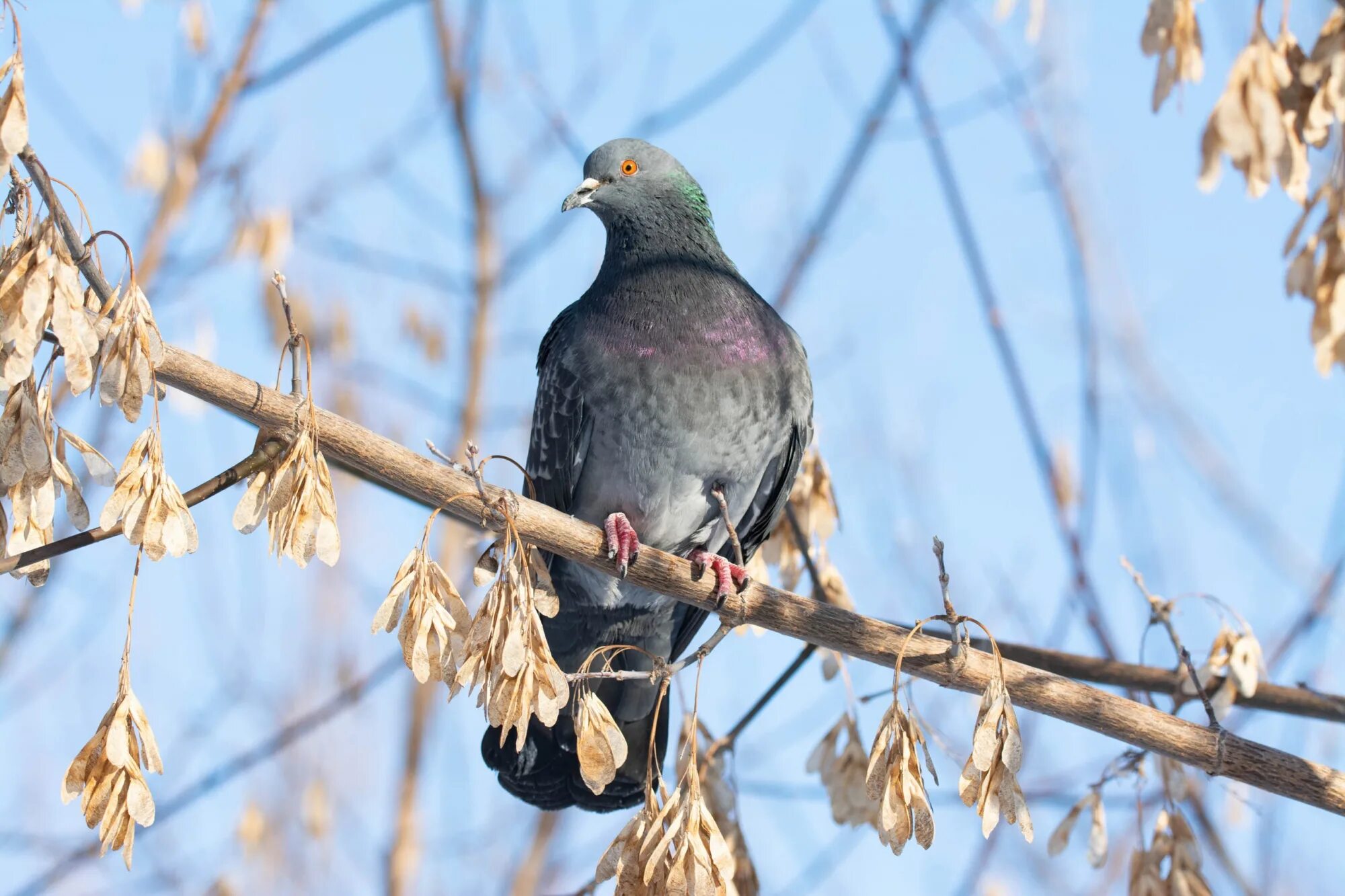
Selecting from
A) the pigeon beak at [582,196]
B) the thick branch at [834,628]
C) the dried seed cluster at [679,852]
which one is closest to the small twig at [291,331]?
the thick branch at [834,628]

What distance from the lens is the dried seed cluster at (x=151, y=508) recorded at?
2.24 m

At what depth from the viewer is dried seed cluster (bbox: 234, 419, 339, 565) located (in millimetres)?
2350

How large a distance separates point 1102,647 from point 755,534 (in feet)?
4.27

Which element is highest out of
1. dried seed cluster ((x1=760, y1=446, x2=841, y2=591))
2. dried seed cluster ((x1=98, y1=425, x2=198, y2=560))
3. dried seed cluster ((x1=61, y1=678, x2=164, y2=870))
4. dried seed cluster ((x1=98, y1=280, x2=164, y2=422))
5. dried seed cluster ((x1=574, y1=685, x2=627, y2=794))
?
dried seed cluster ((x1=760, y1=446, x2=841, y2=591))

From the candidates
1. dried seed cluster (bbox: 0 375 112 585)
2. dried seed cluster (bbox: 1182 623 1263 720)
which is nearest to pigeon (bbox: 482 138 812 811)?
dried seed cluster (bbox: 1182 623 1263 720)

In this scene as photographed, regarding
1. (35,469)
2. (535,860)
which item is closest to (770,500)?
(35,469)

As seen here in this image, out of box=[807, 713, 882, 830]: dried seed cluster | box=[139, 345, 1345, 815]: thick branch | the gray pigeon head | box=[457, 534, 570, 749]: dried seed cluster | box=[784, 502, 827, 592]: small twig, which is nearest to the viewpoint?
box=[457, 534, 570, 749]: dried seed cluster

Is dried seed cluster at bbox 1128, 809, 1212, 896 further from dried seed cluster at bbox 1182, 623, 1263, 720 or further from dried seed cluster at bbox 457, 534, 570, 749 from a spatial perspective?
dried seed cluster at bbox 457, 534, 570, 749

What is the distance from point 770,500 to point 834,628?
1497mm

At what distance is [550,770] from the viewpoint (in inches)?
168

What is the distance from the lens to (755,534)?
15.0ft

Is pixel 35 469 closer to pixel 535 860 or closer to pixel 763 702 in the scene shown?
pixel 763 702

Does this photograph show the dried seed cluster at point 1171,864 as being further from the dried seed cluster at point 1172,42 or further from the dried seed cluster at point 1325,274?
the dried seed cluster at point 1172,42

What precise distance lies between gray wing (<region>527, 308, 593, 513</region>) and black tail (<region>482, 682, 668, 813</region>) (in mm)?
807
